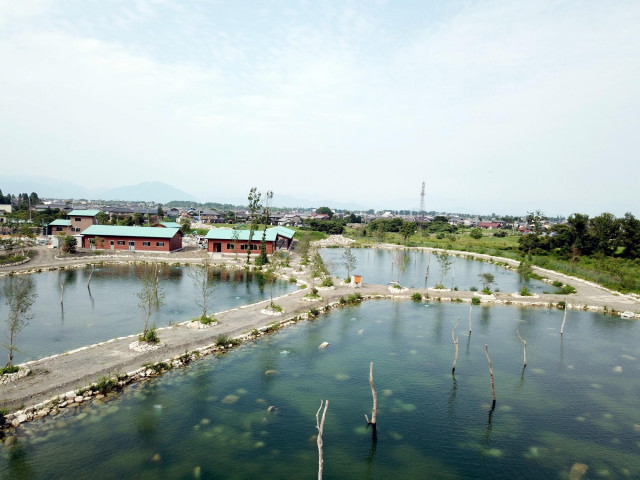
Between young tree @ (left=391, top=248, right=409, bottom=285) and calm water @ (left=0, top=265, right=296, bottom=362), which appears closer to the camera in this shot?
calm water @ (left=0, top=265, right=296, bottom=362)

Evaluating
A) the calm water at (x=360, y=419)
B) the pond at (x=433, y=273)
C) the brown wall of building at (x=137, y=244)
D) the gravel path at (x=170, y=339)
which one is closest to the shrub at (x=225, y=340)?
the gravel path at (x=170, y=339)

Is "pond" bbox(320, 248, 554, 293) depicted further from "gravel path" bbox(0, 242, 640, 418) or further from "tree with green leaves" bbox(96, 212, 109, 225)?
"tree with green leaves" bbox(96, 212, 109, 225)

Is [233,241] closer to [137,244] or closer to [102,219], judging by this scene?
[137,244]

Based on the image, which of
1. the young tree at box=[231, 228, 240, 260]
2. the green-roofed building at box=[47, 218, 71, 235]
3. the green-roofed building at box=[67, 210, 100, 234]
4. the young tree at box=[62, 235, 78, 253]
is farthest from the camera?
the green-roofed building at box=[67, 210, 100, 234]

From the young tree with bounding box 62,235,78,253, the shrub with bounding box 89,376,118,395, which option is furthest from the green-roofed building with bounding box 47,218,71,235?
the shrub with bounding box 89,376,118,395

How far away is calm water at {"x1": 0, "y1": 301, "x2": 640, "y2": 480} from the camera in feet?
48.6

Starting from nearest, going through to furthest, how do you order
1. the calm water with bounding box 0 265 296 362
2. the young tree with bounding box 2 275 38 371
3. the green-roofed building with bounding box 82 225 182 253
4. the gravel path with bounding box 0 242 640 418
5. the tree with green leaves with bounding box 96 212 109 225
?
the gravel path with bounding box 0 242 640 418, the young tree with bounding box 2 275 38 371, the calm water with bounding box 0 265 296 362, the green-roofed building with bounding box 82 225 182 253, the tree with green leaves with bounding box 96 212 109 225

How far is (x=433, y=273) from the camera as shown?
57.8m

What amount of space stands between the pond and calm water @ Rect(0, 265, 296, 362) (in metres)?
15.6

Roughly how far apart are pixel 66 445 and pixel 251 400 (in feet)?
25.8

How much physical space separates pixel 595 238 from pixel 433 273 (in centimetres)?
3645

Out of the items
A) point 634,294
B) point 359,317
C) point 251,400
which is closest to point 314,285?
point 359,317

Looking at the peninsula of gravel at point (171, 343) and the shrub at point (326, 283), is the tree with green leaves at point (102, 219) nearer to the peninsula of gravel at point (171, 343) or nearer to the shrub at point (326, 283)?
the peninsula of gravel at point (171, 343)

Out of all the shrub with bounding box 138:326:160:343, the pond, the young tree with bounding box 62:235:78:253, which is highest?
the young tree with bounding box 62:235:78:253
